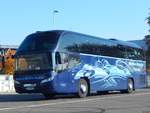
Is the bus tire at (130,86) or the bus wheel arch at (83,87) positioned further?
the bus tire at (130,86)

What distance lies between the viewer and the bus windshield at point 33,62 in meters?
24.3

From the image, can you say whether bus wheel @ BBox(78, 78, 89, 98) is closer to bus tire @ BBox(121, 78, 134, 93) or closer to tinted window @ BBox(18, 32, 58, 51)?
tinted window @ BBox(18, 32, 58, 51)

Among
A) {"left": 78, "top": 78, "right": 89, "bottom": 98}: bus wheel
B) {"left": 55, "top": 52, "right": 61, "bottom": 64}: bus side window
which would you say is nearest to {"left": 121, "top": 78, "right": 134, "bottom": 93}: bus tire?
{"left": 78, "top": 78, "right": 89, "bottom": 98}: bus wheel

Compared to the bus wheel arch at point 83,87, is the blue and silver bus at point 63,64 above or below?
above

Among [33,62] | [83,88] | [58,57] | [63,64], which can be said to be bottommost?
[83,88]

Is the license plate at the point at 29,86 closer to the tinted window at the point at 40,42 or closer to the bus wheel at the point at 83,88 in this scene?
the tinted window at the point at 40,42

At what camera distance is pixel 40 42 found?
24.9m

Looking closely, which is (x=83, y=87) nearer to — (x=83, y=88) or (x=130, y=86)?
(x=83, y=88)

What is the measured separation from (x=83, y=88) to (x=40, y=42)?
362 cm

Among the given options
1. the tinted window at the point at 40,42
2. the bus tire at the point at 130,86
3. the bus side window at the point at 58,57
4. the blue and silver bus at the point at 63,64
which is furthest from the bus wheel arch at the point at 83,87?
the bus tire at the point at 130,86

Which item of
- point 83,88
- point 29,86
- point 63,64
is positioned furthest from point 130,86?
point 29,86

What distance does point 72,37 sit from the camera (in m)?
26.0

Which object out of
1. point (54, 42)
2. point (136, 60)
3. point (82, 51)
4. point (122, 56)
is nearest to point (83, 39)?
point (82, 51)

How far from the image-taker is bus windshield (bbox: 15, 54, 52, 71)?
24.3m
